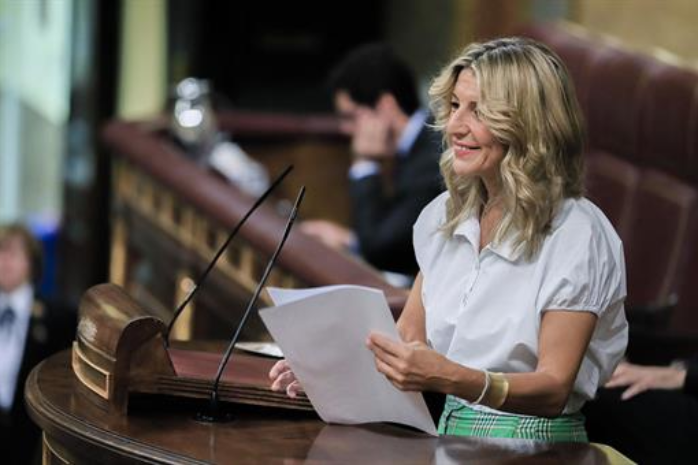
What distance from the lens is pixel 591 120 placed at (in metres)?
5.45

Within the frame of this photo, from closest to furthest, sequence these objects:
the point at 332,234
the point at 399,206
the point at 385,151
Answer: the point at 399,206 < the point at 385,151 < the point at 332,234

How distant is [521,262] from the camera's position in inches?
104

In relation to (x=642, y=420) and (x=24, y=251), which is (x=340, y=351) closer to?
(x=642, y=420)

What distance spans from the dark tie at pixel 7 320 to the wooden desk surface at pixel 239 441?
328 centimetres

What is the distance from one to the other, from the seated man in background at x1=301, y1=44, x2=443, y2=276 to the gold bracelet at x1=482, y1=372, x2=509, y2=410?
2.31m

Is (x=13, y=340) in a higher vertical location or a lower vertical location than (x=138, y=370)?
lower

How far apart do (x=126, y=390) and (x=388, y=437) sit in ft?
1.37

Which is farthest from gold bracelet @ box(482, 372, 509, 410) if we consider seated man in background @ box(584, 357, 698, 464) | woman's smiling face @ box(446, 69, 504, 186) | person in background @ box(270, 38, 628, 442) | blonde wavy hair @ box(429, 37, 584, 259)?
seated man in background @ box(584, 357, 698, 464)

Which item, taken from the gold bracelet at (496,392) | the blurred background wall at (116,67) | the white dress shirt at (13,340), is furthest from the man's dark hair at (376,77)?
the blurred background wall at (116,67)

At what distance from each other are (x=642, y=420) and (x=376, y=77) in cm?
211

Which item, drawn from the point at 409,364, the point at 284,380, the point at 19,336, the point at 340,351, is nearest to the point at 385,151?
the point at 19,336

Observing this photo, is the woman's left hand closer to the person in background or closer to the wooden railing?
the person in background

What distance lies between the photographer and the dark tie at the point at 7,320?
5.98 metres

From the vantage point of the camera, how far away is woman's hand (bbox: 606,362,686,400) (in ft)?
10.4
